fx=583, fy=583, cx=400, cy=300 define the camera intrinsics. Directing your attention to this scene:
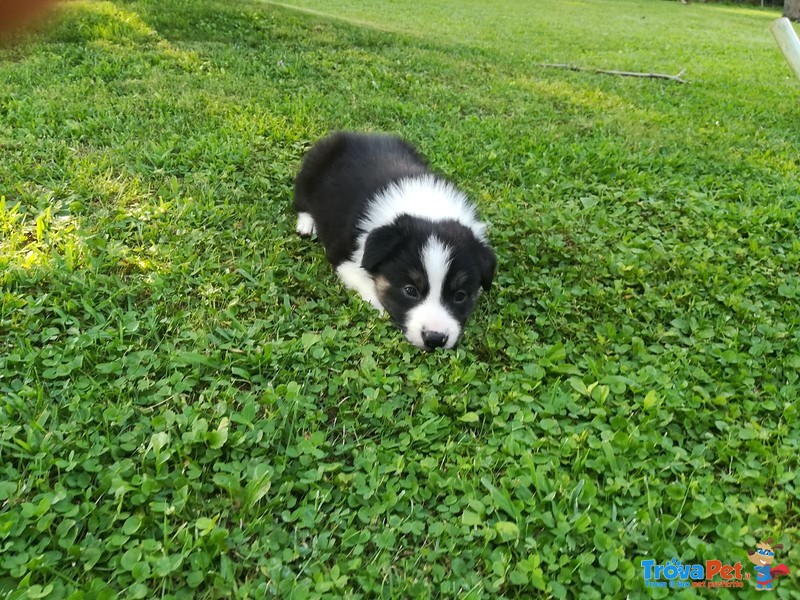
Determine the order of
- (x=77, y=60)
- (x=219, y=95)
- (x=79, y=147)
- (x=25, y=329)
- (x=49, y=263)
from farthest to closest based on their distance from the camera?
(x=77, y=60) → (x=219, y=95) → (x=79, y=147) → (x=49, y=263) → (x=25, y=329)

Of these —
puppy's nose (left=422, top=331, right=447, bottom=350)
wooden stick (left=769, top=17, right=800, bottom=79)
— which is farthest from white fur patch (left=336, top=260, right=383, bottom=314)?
wooden stick (left=769, top=17, right=800, bottom=79)

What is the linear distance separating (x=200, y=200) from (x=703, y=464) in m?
3.59

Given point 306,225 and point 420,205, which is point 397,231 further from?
point 306,225

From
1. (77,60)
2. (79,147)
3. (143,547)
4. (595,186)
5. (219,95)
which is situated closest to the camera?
(143,547)

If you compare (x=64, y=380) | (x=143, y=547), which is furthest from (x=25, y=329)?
(x=143, y=547)

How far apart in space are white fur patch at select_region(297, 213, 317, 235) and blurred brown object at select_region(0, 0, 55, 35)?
8.60ft

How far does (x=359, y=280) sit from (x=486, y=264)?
797 millimetres

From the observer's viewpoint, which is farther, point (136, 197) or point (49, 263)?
point (136, 197)

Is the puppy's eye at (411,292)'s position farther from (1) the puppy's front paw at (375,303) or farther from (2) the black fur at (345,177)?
(2) the black fur at (345,177)

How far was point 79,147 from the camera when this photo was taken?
16.0ft

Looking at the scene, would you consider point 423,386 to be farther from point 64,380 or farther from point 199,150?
point 199,150

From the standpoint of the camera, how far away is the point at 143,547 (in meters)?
2.03

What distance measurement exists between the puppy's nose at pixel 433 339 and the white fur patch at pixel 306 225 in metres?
1.48

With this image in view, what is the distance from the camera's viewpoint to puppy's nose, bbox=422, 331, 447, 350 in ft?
10.3
